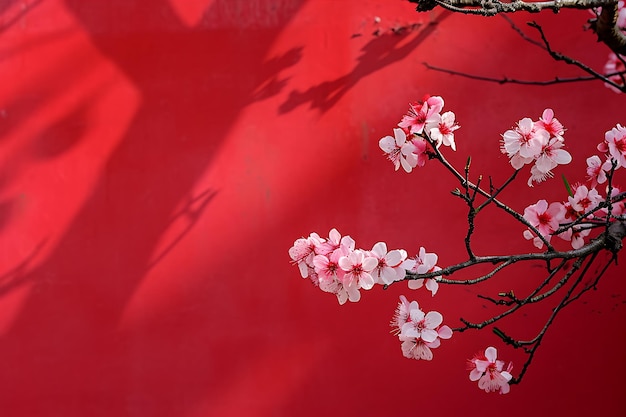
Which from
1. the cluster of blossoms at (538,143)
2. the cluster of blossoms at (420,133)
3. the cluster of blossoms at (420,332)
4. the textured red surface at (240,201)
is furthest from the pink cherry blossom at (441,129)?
the textured red surface at (240,201)

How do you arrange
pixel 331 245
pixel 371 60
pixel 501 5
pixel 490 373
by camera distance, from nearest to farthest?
pixel 501 5 < pixel 331 245 < pixel 490 373 < pixel 371 60

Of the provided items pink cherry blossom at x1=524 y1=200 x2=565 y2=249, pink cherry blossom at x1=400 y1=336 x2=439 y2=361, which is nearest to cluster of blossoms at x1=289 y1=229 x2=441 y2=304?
pink cherry blossom at x1=400 y1=336 x2=439 y2=361

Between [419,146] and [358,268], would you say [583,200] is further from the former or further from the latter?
[358,268]

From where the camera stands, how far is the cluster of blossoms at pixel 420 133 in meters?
1.32

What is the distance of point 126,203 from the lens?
2.26 meters

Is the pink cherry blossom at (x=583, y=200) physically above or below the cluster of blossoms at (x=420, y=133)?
below

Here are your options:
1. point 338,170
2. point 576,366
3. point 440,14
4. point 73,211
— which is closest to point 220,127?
point 338,170

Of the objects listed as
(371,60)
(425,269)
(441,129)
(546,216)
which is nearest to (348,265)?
(425,269)

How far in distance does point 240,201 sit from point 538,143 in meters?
1.14

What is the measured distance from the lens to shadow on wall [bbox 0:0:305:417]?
224 cm

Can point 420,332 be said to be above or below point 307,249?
below

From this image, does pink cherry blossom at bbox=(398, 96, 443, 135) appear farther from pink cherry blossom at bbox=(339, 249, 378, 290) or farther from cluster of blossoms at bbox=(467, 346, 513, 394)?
cluster of blossoms at bbox=(467, 346, 513, 394)

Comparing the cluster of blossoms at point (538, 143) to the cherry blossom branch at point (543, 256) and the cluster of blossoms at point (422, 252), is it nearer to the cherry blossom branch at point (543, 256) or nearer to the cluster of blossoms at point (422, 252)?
the cluster of blossoms at point (422, 252)

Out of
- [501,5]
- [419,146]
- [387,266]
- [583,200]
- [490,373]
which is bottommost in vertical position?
[490,373]
